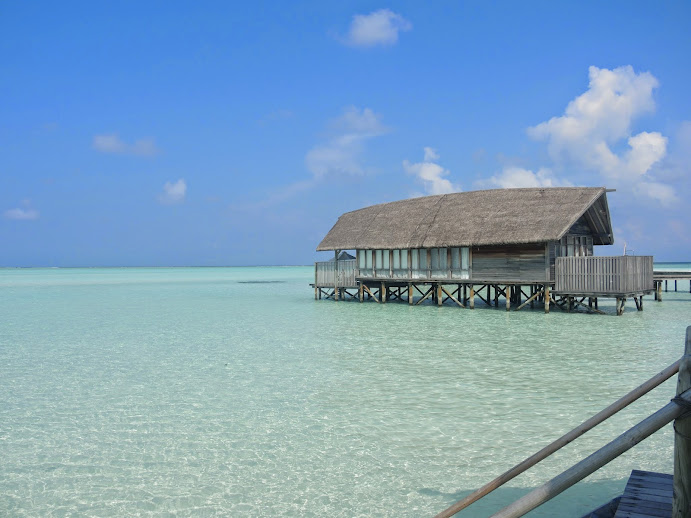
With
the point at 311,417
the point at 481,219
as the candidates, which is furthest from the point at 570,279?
the point at 311,417

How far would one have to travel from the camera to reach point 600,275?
21.5 meters

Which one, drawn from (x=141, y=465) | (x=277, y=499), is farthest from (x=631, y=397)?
(x=141, y=465)

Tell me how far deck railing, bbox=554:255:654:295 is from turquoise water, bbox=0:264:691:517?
3.65m

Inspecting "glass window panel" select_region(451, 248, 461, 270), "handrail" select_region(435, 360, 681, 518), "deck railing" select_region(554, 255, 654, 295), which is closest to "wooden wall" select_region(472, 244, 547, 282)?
"glass window panel" select_region(451, 248, 461, 270)

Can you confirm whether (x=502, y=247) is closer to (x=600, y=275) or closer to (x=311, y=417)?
(x=600, y=275)

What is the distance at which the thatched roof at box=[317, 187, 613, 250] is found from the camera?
22.8 metres

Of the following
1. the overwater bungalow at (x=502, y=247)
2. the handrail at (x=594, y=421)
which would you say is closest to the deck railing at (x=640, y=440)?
the handrail at (x=594, y=421)

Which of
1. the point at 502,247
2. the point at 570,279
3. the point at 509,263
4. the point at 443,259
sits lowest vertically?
the point at 570,279

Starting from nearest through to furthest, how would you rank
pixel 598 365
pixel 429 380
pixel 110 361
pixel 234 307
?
pixel 429 380 < pixel 598 365 < pixel 110 361 < pixel 234 307

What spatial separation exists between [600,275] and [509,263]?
374cm

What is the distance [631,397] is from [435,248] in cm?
2379

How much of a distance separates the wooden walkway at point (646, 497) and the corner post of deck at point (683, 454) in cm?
102

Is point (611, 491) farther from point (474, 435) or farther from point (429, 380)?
point (429, 380)

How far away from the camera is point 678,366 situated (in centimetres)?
277
